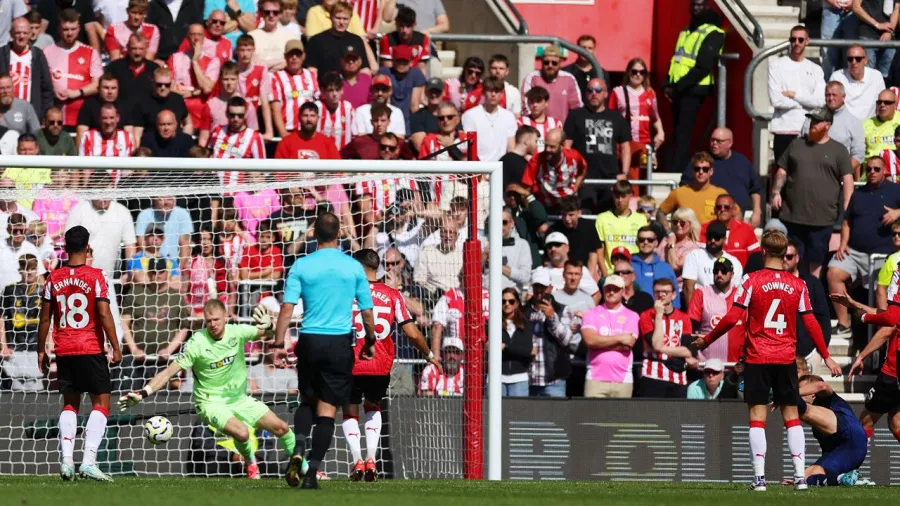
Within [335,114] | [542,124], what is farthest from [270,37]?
[542,124]

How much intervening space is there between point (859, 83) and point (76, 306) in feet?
32.5

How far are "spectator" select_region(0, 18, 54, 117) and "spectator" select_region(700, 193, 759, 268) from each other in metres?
6.75

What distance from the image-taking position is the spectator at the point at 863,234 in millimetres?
15531

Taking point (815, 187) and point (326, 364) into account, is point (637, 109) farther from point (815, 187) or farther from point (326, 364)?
point (326, 364)

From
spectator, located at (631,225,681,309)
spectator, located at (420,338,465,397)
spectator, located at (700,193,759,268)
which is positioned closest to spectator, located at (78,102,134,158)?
spectator, located at (420,338,465,397)

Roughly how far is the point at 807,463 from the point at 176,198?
6.04m

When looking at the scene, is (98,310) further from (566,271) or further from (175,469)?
(566,271)

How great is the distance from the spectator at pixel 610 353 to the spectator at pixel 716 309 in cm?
76

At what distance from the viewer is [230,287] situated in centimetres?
1379

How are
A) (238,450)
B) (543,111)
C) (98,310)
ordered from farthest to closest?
(543,111) → (238,450) → (98,310)

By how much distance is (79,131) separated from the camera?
15.2m

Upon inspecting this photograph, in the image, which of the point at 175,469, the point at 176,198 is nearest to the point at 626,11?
the point at 176,198

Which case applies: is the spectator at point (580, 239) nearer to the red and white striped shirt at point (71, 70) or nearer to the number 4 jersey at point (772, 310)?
the number 4 jersey at point (772, 310)

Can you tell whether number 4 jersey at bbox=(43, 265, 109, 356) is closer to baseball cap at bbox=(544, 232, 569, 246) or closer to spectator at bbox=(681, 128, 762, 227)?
baseball cap at bbox=(544, 232, 569, 246)
